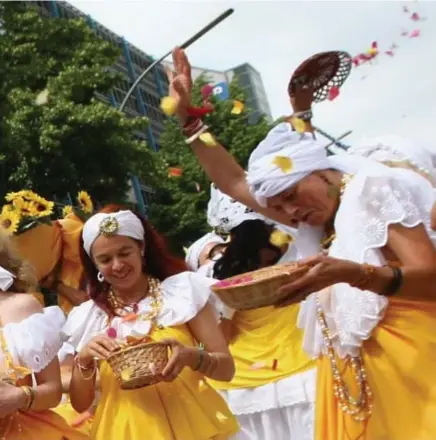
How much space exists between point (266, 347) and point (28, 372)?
2023 mm

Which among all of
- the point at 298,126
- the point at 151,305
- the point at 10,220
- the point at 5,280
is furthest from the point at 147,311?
the point at 10,220

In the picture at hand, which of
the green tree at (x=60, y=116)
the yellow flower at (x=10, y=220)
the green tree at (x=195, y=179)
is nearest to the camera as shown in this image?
the yellow flower at (x=10, y=220)

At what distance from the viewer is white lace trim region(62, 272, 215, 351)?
129 inches

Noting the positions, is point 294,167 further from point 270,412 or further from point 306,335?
point 270,412

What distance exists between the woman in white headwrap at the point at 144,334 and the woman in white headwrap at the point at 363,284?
0.58m

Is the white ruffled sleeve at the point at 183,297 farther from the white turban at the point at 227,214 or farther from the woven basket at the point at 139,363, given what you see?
the white turban at the point at 227,214

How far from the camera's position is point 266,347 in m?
4.62

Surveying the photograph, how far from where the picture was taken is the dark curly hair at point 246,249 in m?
4.84

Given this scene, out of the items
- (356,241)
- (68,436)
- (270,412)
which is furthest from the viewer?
(270,412)

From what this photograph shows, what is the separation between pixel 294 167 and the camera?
2.70 metres

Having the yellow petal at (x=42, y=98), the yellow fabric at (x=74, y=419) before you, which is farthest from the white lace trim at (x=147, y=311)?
the yellow petal at (x=42, y=98)

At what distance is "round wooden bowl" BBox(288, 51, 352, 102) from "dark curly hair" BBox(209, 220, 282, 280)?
92cm

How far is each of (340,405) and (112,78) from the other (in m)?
14.8

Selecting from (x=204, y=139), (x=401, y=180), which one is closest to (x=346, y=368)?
(x=401, y=180)
